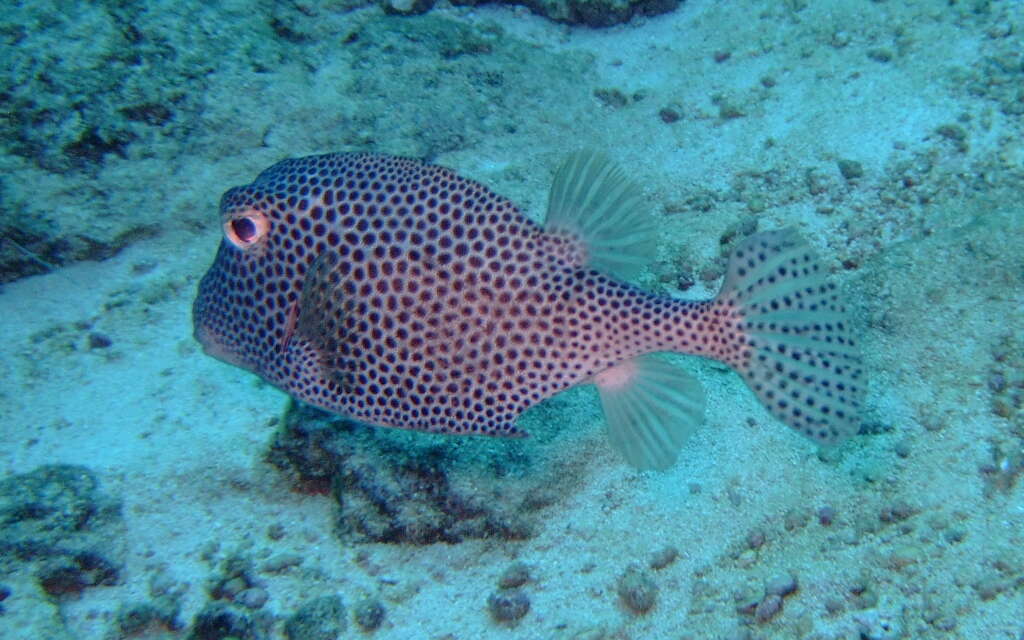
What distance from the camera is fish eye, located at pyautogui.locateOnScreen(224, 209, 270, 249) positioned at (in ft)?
9.39

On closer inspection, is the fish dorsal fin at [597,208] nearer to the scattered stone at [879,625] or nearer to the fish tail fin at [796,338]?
the fish tail fin at [796,338]

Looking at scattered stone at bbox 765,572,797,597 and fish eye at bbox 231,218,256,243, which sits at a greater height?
fish eye at bbox 231,218,256,243

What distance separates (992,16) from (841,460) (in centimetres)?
540

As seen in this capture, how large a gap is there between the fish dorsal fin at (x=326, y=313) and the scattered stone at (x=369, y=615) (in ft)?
4.17

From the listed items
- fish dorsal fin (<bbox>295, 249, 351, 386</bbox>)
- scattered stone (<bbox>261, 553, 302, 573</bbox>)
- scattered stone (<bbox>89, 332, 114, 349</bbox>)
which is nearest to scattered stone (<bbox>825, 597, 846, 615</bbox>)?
fish dorsal fin (<bbox>295, 249, 351, 386</bbox>)

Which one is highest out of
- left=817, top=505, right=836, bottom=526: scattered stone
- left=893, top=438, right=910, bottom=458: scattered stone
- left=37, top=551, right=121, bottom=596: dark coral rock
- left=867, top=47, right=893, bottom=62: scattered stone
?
left=867, top=47, right=893, bottom=62: scattered stone

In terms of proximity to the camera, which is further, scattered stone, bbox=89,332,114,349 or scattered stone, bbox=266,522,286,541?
scattered stone, bbox=89,332,114,349

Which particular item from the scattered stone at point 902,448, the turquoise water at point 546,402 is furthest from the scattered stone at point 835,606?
the scattered stone at point 902,448

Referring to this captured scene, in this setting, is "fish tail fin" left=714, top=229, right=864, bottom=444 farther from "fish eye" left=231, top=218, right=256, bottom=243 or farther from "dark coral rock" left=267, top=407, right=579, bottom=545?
"fish eye" left=231, top=218, right=256, bottom=243

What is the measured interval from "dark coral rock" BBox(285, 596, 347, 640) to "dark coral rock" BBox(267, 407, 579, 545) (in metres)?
0.40

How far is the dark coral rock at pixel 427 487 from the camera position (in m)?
3.50

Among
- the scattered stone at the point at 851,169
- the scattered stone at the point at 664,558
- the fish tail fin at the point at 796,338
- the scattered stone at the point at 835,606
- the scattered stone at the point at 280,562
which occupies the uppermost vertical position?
the scattered stone at the point at 851,169

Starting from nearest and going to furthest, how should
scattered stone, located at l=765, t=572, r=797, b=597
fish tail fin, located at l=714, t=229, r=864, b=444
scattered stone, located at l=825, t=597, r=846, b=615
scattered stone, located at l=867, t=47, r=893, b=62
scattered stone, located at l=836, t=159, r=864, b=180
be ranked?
fish tail fin, located at l=714, t=229, r=864, b=444 < scattered stone, located at l=825, t=597, r=846, b=615 < scattered stone, located at l=765, t=572, r=797, b=597 < scattered stone, located at l=836, t=159, r=864, b=180 < scattered stone, located at l=867, t=47, r=893, b=62

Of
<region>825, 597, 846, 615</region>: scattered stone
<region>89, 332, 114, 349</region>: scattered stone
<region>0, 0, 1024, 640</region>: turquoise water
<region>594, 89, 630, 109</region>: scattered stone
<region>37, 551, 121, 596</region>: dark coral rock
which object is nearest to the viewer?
<region>825, 597, 846, 615</region>: scattered stone
